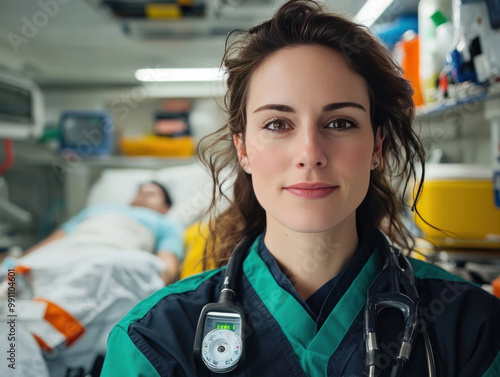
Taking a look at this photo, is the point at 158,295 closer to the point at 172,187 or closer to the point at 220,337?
the point at 220,337

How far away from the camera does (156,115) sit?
3.86m

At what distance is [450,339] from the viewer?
2.53ft

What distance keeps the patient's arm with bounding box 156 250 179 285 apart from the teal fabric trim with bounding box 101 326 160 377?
1137mm

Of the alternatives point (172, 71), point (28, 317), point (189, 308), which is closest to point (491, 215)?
point (189, 308)

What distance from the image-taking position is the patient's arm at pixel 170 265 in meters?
2.01

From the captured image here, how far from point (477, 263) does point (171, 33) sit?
2.52 meters

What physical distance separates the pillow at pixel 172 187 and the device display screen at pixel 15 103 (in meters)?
0.85

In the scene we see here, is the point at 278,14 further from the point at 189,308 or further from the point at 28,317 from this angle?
the point at 28,317

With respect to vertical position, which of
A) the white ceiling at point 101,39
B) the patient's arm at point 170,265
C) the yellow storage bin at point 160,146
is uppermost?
the white ceiling at point 101,39

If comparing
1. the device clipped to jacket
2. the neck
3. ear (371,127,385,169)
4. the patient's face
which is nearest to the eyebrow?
ear (371,127,385,169)

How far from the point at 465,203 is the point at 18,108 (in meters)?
2.67

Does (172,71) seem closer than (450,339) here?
No

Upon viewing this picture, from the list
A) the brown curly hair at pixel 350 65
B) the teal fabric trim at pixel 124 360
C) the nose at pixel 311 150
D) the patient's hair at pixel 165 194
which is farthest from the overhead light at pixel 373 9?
the patient's hair at pixel 165 194

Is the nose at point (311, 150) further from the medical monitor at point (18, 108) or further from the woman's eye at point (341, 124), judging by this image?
the medical monitor at point (18, 108)
